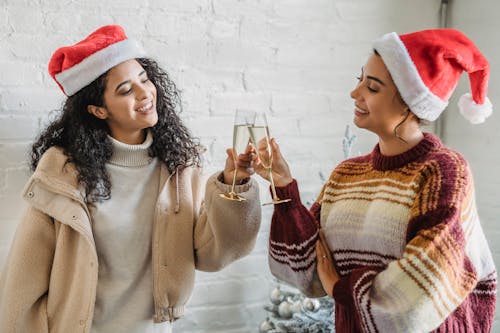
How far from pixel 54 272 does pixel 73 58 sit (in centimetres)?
55

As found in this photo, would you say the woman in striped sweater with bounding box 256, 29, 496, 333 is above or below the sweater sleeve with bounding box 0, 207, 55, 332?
above

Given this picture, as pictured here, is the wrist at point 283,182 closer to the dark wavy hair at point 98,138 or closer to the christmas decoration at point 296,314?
the dark wavy hair at point 98,138

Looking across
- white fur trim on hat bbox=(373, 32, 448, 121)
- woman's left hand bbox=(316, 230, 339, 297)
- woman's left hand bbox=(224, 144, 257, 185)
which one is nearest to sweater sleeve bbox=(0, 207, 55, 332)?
woman's left hand bbox=(224, 144, 257, 185)

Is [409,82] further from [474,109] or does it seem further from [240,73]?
[240,73]

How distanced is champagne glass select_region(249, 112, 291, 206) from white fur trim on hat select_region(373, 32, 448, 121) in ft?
0.95

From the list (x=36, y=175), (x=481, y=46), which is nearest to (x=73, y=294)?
(x=36, y=175)

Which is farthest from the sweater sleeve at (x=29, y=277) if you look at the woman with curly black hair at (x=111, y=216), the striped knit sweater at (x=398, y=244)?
the striped knit sweater at (x=398, y=244)

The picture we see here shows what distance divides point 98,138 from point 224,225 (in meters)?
0.41

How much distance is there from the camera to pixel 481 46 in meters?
2.17

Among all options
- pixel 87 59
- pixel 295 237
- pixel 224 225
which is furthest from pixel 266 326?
pixel 87 59

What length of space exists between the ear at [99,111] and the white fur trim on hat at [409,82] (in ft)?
2.42

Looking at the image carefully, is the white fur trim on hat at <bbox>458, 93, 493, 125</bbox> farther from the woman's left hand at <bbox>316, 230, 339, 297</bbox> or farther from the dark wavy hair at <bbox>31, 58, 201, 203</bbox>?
the dark wavy hair at <bbox>31, 58, 201, 203</bbox>

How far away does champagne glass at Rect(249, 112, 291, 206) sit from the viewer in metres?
1.35

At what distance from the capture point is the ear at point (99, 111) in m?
1.62
